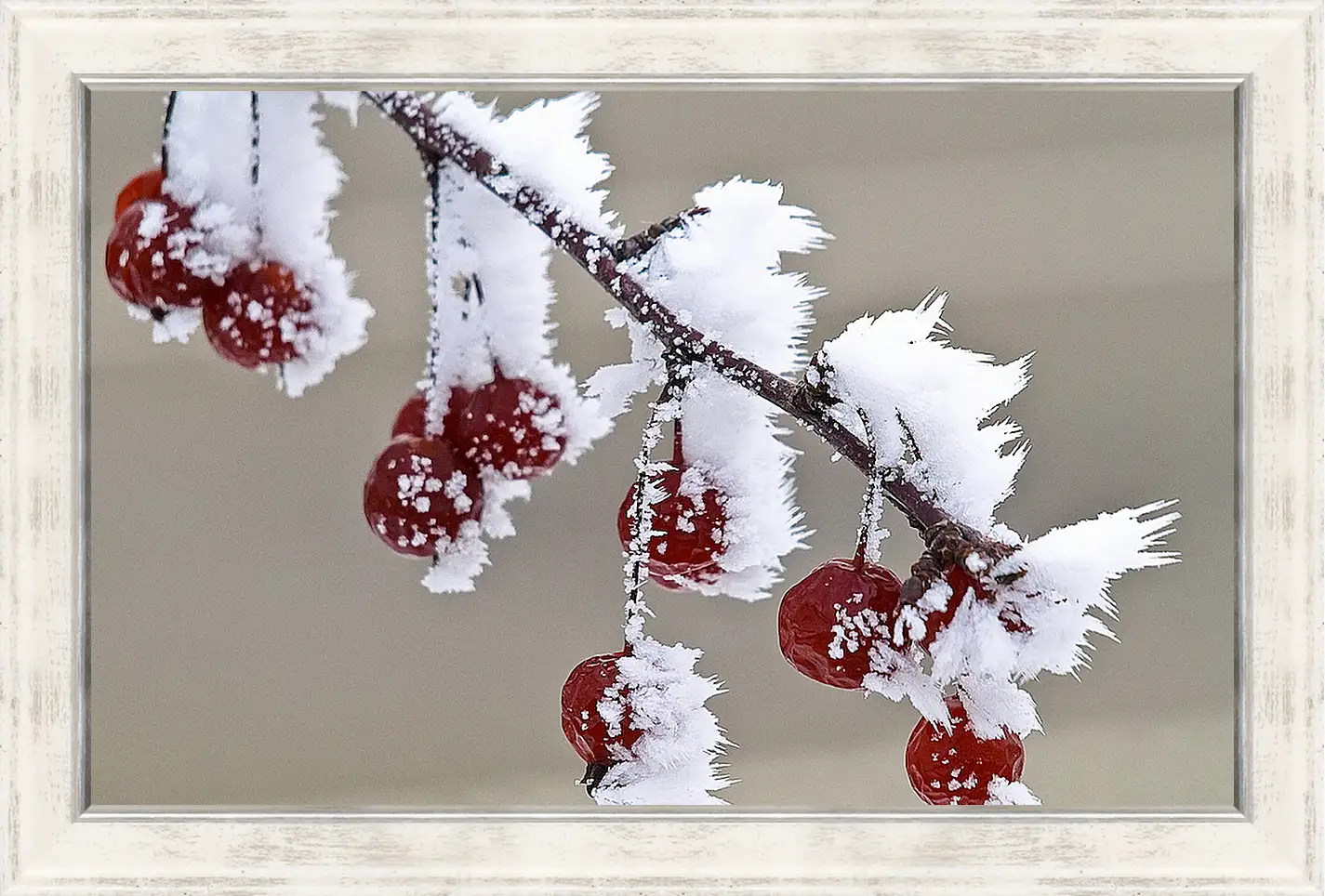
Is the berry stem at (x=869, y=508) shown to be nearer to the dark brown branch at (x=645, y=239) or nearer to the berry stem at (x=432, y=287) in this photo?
the dark brown branch at (x=645, y=239)

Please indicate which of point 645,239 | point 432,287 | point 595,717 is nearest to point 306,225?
point 432,287

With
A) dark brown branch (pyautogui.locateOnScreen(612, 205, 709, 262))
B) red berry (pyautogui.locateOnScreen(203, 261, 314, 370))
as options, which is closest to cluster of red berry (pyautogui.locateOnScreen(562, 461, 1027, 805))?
dark brown branch (pyautogui.locateOnScreen(612, 205, 709, 262))

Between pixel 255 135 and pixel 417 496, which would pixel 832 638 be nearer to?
pixel 417 496

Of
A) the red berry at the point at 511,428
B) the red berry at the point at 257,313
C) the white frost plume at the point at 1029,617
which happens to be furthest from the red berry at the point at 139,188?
the white frost plume at the point at 1029,617

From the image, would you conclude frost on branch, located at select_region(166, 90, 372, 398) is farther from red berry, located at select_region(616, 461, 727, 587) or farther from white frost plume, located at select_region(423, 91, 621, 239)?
red berry, located at select_region(616, 461, 727, 587)

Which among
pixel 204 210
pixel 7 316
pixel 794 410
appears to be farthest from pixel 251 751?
pixel 794 410
